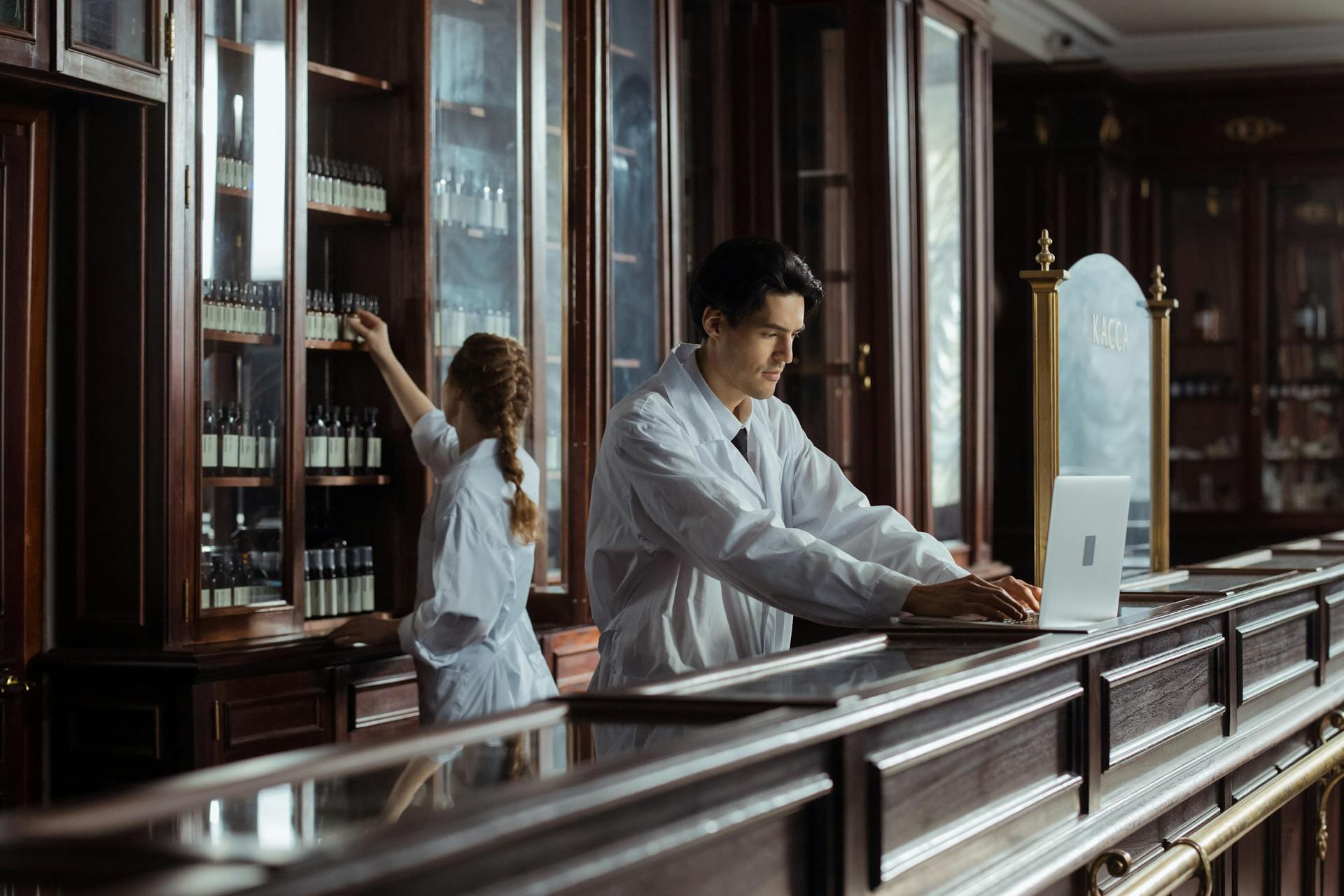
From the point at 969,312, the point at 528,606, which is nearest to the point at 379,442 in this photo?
the point at 528,606

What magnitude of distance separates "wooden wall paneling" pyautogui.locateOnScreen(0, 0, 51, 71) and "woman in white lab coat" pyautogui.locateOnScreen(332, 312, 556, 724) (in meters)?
1.00

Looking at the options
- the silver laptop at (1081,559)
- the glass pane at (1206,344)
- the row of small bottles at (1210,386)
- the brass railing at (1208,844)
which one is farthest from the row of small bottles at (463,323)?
the row of small bottles at (1210,386)

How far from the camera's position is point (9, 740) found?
3.02 metres

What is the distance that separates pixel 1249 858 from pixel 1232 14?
5523mm

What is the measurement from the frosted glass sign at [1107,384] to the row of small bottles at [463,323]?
5.13 ft

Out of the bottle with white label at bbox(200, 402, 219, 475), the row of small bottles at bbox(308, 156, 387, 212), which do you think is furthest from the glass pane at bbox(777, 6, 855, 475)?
the bottle with white label at bbox(200, 402, 219, 475)

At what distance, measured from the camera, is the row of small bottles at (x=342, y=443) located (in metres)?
3.56

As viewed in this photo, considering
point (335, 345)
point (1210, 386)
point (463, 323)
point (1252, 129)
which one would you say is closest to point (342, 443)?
point (335, 345)

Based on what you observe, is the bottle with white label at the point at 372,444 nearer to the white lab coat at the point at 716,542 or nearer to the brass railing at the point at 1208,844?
the white lab coat at the point at 716,542

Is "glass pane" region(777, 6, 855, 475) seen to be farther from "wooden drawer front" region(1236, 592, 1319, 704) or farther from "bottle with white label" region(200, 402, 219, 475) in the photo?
"bottle with white label" region(200, 402, 219, 475)

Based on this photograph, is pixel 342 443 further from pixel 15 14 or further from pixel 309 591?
pixel 15 14

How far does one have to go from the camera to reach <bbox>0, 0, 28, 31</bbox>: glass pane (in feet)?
9.07

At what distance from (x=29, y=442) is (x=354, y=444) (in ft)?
2.59

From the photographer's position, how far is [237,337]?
10.8ft
